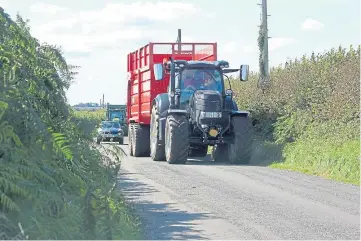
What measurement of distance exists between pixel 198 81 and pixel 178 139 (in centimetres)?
225

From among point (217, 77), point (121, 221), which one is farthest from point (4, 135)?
point (217, 77)

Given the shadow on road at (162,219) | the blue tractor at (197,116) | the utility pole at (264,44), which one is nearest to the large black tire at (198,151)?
the blue tractor at (197,116)

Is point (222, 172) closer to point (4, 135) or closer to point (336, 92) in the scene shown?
point (336, 92)

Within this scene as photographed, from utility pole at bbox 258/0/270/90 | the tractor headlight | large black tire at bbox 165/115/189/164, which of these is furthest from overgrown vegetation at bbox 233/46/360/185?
large black tire at bbox 165/115/189/164

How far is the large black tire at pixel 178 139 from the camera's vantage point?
20234mm

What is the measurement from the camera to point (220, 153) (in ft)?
73.7

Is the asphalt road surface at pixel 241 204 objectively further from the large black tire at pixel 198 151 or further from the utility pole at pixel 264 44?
the utility pole at pixel 264 44

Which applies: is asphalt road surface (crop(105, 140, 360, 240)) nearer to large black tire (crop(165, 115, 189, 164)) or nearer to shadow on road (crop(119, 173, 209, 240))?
shadow on road (crop(119, 173, 209, 240))

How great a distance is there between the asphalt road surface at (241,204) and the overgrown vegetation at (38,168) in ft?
4.35

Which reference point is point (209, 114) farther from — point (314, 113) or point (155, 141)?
point (314, 113)

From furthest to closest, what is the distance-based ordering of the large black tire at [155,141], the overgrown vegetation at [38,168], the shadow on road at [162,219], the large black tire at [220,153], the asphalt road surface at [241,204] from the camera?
the large black tire at [220,153], the large black tire at [155,141], the asphalt road surface at [241,204], the shadow on road at [162,219], the overgrown vegetation at [38,168]

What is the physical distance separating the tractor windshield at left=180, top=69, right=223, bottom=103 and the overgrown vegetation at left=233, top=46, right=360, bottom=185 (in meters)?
2.74

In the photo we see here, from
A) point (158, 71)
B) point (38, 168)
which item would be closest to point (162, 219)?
point (38, 168)

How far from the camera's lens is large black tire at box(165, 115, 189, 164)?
20234 millimetres
